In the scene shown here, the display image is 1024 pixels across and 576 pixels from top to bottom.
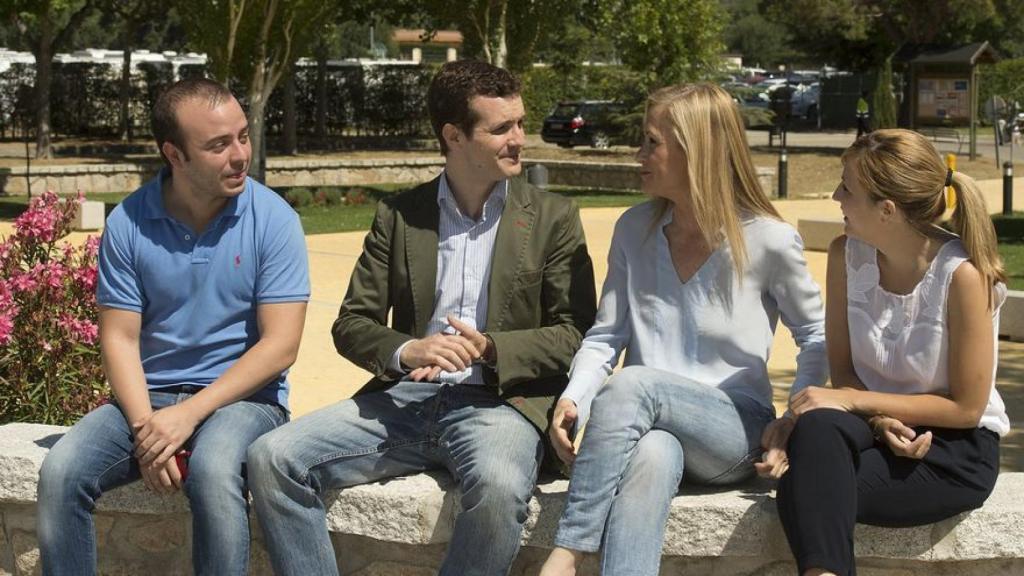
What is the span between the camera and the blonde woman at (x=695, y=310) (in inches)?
146

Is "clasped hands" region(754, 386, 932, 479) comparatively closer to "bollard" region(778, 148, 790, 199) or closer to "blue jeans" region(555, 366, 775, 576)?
"blue jeans" region(555, 366, 775, 576)

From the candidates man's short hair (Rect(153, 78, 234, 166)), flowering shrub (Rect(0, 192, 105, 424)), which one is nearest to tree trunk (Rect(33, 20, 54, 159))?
flowering shrub (Rect(0, 192, 105, 424))

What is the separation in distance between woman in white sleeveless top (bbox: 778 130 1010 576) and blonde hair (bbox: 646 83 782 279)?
28 centimetres

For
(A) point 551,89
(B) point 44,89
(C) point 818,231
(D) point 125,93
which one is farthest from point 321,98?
(C) point 818,231

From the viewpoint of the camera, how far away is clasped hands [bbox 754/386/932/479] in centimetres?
357

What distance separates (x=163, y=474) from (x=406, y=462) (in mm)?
635

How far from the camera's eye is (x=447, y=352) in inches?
150

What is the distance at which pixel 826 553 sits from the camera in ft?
11.1

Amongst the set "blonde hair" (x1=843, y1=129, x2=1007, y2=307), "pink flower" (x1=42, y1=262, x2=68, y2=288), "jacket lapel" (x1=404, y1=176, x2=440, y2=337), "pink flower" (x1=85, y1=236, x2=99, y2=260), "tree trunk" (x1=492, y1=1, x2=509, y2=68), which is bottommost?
"pink flower" (x1=42, y1=262, x2=68, y2=288)

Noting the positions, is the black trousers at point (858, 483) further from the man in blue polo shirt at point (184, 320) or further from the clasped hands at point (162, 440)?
the clasped hands at point (162, 440)

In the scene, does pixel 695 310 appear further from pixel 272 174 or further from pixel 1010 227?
pixel 272 174

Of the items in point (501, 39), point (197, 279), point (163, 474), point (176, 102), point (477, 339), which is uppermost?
point (501, 39)

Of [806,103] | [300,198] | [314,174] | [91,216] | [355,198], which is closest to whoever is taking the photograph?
[91,216]

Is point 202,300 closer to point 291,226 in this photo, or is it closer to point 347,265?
point 291,226
